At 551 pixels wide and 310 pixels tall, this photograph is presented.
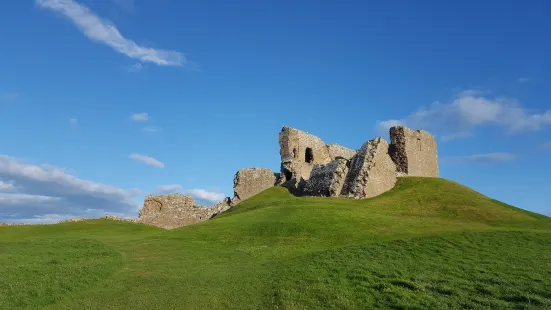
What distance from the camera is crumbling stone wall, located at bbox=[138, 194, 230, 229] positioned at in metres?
54.8

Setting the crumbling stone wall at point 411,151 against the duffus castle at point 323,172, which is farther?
the crumbling stone wall at point 411,151

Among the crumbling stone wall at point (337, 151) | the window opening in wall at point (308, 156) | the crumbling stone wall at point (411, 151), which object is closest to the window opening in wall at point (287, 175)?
the window opening in wall at point (308, 156)

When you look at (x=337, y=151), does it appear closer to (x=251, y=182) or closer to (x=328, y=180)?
(x=251, y=182)

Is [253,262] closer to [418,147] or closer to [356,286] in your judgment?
[356,286]

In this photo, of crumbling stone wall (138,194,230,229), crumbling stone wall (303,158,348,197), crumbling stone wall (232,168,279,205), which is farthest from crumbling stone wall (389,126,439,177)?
crumbling stone wall (138,194,230,229)

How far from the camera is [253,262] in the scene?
20.5 metres

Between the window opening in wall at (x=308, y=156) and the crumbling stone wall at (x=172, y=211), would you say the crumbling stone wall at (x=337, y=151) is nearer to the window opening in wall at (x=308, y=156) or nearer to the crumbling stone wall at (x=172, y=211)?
the window opening in wall at (x=308, y=156)

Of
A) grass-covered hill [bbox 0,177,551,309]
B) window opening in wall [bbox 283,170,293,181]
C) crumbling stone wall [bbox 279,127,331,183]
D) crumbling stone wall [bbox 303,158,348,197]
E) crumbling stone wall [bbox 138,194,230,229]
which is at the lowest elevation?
grass-covered hill [bbox 0,177,551,309]

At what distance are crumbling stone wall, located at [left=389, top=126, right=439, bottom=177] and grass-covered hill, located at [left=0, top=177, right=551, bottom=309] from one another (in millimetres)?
15714

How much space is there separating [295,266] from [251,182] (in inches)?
1649

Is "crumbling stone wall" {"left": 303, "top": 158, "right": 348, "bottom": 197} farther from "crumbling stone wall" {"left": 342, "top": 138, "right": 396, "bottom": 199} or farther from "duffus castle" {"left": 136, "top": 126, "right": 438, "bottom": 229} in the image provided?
"crumbling stone wall" {"left": 342, "top": 138, "right": 396, "bottom": 199}

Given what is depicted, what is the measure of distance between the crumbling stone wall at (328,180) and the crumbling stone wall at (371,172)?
744 millimetres

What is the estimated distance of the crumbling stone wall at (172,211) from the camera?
5478cm

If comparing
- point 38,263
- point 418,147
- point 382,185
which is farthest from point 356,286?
point 418,147
